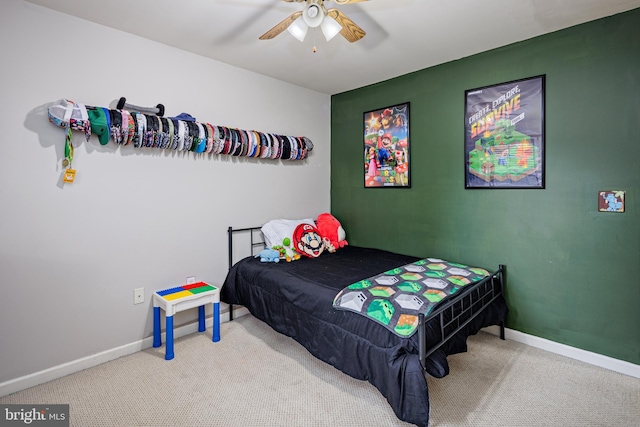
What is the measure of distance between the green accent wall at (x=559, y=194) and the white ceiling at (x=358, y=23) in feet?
0.66

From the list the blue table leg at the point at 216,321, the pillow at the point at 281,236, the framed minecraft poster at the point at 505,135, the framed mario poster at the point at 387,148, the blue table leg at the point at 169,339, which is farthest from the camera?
the framed mario poster at the point at 387,148

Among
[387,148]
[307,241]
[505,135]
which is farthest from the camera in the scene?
[387,148]

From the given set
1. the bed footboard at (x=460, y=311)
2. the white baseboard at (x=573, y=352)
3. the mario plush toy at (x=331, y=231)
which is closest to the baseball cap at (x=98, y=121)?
the mario plush toy at (x=331, y=231)

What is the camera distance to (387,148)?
348cm

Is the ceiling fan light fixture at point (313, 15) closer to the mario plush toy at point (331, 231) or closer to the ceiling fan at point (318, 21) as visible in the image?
the ceiling fan at point (318, 21)

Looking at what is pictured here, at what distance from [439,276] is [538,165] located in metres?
1.17

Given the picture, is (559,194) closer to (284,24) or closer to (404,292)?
(404,292)

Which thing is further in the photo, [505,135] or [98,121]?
[505,135]

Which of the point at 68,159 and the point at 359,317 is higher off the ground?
the point at 68,159

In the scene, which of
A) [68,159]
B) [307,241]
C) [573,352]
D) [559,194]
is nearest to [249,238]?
[307,241]

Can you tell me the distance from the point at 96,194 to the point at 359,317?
2.03m

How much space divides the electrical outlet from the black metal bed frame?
814mm

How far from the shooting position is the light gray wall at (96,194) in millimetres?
2043

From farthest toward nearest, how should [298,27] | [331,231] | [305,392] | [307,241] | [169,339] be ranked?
[331,231]
[307,241]
[169,339]
[305,392]
[298,27]
